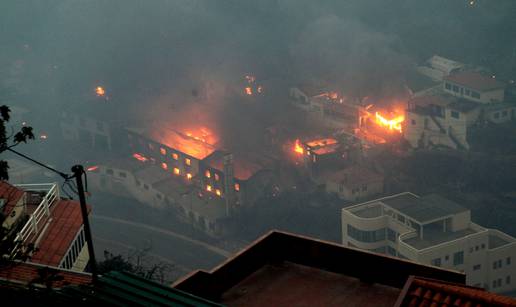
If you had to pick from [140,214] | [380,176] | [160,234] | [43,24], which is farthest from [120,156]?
[43,24]

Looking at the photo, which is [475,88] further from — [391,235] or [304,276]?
[304,276]

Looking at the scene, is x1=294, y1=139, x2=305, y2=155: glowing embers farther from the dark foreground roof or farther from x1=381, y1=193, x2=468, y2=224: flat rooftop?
the dark foreground roof

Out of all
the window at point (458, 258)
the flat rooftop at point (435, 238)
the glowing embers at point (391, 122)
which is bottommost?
the window at point (458, 258)

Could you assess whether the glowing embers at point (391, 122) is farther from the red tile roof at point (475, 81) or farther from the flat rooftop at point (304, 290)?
the flat rooftop at point (304, 290)

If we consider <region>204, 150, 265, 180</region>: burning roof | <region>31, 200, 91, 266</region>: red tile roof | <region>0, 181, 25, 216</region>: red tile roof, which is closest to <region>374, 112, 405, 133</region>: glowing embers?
<region>204, 150, 265, 180</region>: burning roof

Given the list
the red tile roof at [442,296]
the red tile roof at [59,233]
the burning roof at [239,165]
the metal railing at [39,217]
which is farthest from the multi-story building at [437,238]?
the red tile roof at [442,296]

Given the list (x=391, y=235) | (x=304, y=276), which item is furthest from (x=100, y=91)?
(x=304, y=276)

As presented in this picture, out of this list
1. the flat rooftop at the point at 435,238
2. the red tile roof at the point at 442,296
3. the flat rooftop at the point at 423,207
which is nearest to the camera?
the red tile roof at the point at 442,296
